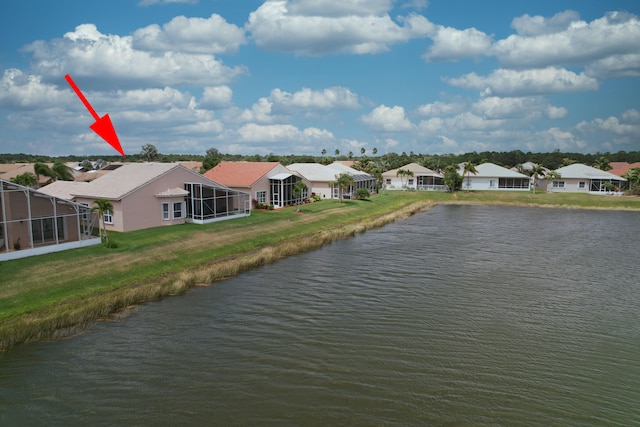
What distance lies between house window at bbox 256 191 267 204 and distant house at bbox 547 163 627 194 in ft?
182

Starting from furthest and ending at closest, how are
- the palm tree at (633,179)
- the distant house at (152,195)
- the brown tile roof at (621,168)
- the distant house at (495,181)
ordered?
the brown tile roof at (621,168), the distant house at (495,181), the palm tree at (633,179), the distant house at (152,195)

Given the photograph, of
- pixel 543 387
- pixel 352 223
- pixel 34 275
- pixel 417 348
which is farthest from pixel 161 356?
pixel 352 223

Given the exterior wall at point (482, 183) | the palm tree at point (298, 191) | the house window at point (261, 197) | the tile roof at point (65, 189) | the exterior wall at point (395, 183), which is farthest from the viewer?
the exterior wall at point (395, 183)

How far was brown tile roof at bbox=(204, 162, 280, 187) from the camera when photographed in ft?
151

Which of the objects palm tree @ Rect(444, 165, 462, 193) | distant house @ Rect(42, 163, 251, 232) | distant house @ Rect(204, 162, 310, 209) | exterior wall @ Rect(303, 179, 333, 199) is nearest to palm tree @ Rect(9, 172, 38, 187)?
distant house @ Rect(42, 163, 251, 232)

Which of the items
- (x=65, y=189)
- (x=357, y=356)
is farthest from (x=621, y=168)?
(x=65, y=189)

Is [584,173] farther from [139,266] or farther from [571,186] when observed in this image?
[139,266]

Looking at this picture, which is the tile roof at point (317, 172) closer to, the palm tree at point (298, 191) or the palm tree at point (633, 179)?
the palm tree at point (298, 191)

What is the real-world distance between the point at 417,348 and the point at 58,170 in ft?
162

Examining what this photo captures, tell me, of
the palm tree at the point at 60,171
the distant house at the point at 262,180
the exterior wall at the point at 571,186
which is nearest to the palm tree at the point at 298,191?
the distant house at the point at 262,180

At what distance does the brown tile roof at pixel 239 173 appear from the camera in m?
46.1

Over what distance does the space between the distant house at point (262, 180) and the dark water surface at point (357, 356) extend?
71.5 ft

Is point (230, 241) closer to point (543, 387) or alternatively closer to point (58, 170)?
point (543, 387)

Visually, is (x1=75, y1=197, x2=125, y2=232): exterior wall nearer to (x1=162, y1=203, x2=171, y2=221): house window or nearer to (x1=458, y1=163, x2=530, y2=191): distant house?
(x1=162, y1=203, x2=171, y2=221): house window
